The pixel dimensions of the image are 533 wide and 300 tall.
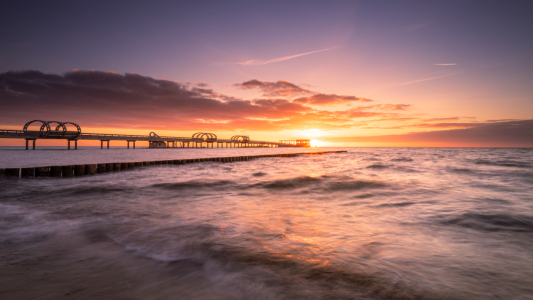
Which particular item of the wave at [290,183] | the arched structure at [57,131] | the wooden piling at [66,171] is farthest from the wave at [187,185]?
the arched structure at [57,131]

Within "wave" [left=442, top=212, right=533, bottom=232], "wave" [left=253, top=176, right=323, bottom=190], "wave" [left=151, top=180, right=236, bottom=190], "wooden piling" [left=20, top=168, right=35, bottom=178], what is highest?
"wave" [left=442, top=212, right=533, bottom=232]

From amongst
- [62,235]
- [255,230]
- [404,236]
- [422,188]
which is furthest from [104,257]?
[422,188]

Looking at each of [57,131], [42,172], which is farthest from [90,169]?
[57,131]

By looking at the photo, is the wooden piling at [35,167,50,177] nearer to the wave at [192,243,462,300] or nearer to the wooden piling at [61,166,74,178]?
the wooden piling at [61,166,74,178]

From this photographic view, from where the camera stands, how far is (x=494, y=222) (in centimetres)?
638

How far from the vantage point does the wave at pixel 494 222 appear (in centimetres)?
592

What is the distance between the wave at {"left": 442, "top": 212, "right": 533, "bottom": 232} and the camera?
592cm

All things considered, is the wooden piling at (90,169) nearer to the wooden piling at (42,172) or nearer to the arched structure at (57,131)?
the wooden piling at (42,172)

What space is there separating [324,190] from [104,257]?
9.66m

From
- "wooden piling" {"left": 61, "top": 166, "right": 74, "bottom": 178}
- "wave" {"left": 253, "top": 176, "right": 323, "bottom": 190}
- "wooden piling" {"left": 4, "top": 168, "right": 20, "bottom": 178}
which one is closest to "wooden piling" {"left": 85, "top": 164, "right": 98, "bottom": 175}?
"wooden piling" {"left": 61, "top": 166, "right": 74, "bottom": 178}

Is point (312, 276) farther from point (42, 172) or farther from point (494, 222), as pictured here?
point (42, 172)

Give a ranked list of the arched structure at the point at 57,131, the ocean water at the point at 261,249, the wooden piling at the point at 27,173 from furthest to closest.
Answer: the arched structure at the point at 57,131, the wooden piling at the point at 27,173, the ocean water at the point at 261,249

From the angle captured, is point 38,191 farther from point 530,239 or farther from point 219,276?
point 530,239

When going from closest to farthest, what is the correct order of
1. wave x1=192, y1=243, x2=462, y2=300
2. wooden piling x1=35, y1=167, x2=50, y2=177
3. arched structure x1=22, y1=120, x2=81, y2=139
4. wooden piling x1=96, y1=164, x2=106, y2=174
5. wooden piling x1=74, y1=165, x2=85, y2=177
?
wave x1=192, y1=243, x2=462, y2=300 → wooden piling x1=35, y1=167, x2=50, y2=177 → wooden piling x1=74, y1=165, x2=85, y2=177 → wooden piling x1=96, y1=164, x2=106, y2=174 → arched structure x1=22, y1=120, x2=81, y2=139
